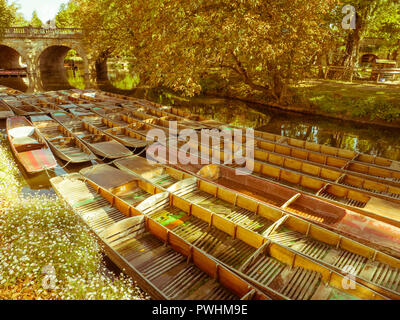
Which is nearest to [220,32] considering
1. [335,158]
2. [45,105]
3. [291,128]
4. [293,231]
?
[335,158]

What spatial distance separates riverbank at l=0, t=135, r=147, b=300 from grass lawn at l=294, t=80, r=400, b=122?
79.4 ft

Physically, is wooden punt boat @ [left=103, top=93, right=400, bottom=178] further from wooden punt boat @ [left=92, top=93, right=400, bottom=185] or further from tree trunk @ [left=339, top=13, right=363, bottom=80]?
tree trunk @ [left=339, top=13, right=363, bottom=80]

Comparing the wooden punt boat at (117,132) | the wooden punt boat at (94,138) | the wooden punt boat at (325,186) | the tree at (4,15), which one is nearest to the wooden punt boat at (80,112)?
the wooden punt boat at (117,132)

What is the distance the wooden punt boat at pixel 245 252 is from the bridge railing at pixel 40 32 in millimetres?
43789

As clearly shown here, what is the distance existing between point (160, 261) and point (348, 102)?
24.1 metres

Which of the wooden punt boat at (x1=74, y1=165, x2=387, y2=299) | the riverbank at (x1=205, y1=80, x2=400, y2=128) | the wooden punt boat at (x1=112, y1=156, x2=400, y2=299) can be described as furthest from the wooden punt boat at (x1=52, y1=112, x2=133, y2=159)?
the riverbank at (x1=205, y1=80, x2=400, y2=128)

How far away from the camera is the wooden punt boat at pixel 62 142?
1404 cm

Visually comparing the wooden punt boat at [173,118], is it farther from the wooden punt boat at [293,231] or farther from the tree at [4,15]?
the tree at [4,15]

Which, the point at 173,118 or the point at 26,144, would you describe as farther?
the point at 173,118

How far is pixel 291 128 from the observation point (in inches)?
930

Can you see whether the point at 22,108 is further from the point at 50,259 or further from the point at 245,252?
the point at 245,252

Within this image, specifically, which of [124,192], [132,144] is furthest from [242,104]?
[124,192]
